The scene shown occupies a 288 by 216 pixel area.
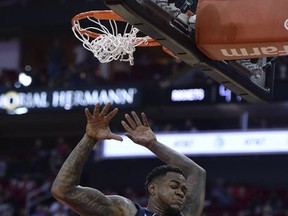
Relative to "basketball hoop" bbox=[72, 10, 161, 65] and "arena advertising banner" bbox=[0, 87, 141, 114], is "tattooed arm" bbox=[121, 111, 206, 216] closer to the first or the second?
"basketball hoop" bbox=[72, 10, 161, 65]

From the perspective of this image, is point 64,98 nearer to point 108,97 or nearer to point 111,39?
point 108,97

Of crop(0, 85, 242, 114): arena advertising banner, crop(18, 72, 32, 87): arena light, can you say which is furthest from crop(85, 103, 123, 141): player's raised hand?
crop(18, 72, 32, 87): arena light

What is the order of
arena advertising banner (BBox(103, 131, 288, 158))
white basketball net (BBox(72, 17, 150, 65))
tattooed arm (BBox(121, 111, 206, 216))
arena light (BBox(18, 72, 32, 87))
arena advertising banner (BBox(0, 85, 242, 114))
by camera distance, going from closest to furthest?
tattooed arm (BBox(121, 111, 206, 216)) < white basketball net (BBox(72, 17, 150, 65)) < arena advertising banner (BBox(103, 131, 288, 158)) < arena advertising banner (BBox(0, 85, 242, 114)) < arena light (BBox(18, 72, 32, 87))

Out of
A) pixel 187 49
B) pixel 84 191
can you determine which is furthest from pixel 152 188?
pixel 187 49

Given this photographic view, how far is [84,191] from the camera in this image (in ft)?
14.4

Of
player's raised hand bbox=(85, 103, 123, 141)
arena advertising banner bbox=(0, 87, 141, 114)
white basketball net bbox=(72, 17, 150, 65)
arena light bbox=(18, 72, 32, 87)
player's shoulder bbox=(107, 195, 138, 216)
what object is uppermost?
white basketball net bbox=(72, 17, 150, 65)

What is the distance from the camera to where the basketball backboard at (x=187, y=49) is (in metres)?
4.40

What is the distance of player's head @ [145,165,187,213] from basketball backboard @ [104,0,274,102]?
75 centimetres

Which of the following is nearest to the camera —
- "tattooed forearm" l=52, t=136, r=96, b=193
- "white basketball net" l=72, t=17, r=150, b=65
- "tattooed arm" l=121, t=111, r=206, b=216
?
"tattooed forearm" l=52, t=136, r=96, b=193

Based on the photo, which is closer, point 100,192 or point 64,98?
point 100,192

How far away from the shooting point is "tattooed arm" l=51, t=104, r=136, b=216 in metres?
4.36

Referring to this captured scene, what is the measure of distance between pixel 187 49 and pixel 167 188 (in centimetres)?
87

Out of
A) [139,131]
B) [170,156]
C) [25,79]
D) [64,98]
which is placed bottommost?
[64,98]

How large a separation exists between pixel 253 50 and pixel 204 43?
11.5 inches
